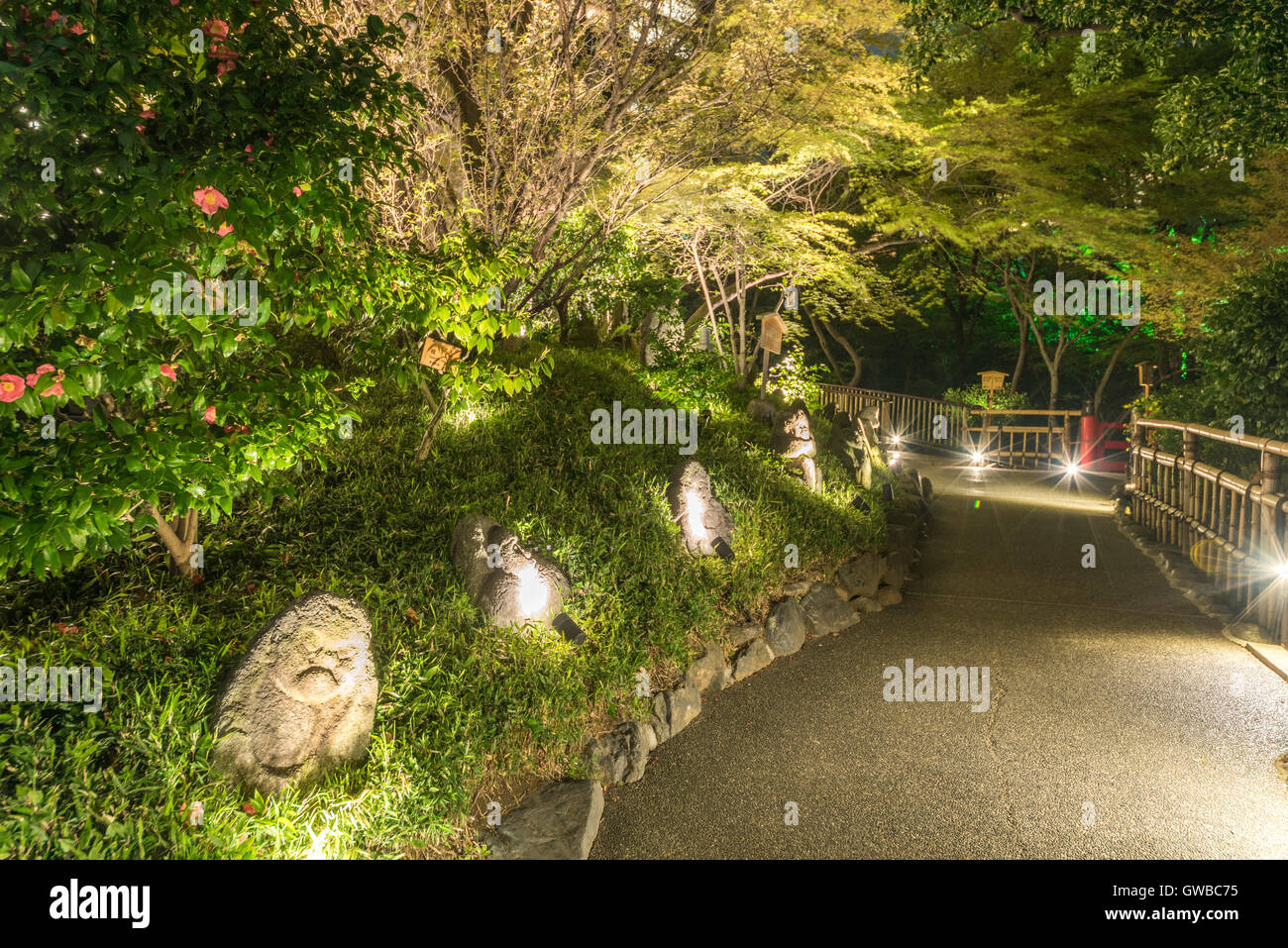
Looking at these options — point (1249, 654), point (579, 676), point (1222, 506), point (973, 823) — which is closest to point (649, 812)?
point (579, 676)

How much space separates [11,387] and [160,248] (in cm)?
77

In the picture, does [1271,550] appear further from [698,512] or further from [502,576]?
[502,576]

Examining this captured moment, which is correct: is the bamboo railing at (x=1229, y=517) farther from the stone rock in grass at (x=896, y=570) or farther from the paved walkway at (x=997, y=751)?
the stone rock in grass at (x=896, y=570)

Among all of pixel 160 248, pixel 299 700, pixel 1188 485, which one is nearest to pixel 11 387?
pixel 160 248

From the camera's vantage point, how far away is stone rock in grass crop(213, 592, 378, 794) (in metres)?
3.41

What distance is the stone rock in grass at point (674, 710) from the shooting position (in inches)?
199

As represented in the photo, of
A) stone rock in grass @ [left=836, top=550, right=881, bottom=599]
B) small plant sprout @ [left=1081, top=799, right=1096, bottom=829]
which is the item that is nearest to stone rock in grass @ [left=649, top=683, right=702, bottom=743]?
small plant sprout @ [left=1081, top=799, right=1096, bottom=829]

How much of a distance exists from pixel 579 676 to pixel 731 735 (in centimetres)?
116

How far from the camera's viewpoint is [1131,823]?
3.96 meters

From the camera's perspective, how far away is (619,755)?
4.57m

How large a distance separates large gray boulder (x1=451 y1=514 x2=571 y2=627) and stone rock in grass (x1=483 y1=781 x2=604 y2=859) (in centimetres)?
120

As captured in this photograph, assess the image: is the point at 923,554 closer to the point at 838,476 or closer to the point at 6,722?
the point at 838,476

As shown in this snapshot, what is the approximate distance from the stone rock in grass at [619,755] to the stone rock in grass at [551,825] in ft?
0.98

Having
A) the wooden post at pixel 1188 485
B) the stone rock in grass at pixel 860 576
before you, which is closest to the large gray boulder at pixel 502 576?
the stone rock in grass at pixel 860 576
